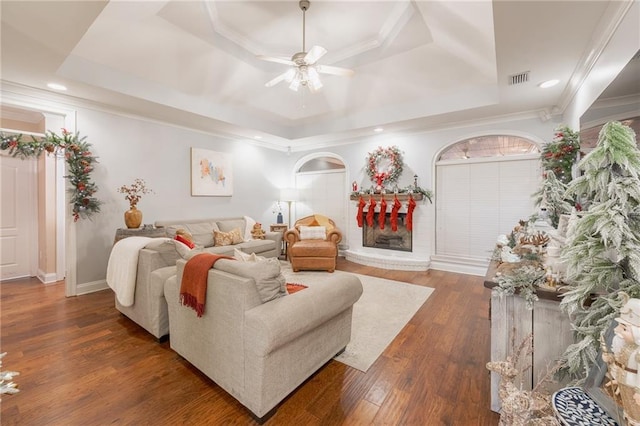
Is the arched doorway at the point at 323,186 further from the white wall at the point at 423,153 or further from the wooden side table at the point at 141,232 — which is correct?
the wooden side table at the point at 141,232

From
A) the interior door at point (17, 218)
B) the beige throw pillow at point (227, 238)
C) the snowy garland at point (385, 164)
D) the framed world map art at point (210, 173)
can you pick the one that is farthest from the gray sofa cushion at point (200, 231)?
the snowy garland at point (385, 164)

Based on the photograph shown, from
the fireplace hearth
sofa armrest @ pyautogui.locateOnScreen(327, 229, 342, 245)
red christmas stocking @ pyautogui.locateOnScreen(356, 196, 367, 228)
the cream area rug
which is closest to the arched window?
the fireplace hearth

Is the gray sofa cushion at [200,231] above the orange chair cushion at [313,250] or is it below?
above

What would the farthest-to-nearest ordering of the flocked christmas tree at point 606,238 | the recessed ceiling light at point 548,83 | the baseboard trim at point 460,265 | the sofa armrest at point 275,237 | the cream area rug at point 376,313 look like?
the sofa armrest at point 275,237 < the baseboard trim at point 460,265 < the recessed ceiling light at point 548,83 < the cream area rug at point 376,313 < the flocked christmas tree at point 606,238

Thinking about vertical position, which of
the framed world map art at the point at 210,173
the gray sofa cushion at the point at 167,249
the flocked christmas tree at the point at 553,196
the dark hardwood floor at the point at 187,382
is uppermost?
the framed world map art at the point at 210,173

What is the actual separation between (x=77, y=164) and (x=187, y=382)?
3419mm

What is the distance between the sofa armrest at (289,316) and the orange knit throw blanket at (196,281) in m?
0.46

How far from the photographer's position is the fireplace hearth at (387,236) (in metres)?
5.56

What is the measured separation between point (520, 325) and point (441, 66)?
363cm

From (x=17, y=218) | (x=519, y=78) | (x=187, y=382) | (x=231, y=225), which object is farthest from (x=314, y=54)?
(x=17, y=218)

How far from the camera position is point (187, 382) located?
2064 millimetres

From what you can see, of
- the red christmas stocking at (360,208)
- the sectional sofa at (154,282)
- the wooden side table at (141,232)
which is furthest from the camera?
the red christmas stocking at (360,208)

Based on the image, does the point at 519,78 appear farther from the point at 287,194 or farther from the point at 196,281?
the point at 287,194

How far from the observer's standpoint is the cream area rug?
8.04ft
